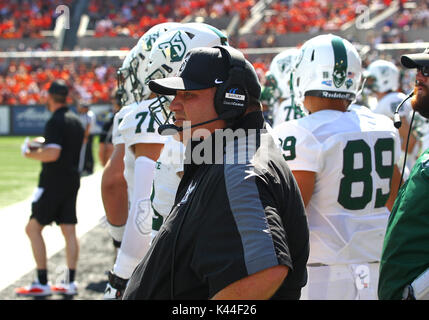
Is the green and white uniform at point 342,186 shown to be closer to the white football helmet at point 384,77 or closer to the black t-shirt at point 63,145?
the black t-shirt at point 63,145

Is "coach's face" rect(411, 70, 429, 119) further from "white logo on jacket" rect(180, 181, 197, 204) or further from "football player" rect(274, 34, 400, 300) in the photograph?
"white logo on jacket" rect(180, 181, 197, 204)

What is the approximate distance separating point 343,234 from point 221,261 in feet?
4.92

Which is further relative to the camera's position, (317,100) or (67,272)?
(67,272)

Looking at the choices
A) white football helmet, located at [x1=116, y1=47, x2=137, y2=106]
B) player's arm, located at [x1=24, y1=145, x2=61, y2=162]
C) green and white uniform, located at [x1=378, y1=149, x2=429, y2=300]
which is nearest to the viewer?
green and white uniform, located at [x1=378, y1=149, x2=429, y2=300]

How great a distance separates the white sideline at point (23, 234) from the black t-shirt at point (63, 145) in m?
0.88

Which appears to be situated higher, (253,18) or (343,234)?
(253,18)

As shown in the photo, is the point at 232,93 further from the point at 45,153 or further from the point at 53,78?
the point at 53,78

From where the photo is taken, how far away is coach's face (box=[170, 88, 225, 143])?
2.05 metres

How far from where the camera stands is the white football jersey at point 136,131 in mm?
3098

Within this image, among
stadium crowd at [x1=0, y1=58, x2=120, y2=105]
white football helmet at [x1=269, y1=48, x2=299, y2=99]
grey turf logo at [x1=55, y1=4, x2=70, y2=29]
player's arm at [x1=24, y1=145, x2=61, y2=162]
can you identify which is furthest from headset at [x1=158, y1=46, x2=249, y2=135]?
grey turf logo at [x1=55, y1=4, x2=70, y2=29]

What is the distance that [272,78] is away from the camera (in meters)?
6.29

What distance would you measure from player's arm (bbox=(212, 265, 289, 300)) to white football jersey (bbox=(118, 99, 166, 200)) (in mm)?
1427
